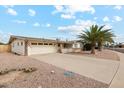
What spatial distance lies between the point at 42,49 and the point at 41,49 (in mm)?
191

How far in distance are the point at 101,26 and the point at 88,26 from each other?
173 centimetres

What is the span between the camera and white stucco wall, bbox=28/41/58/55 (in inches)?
697

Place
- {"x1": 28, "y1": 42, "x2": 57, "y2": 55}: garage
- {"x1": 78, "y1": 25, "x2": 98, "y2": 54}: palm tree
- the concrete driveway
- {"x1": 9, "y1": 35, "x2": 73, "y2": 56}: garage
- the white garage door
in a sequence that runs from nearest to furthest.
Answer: the concrete driveway, {"x1": 9, "y1": 35, "x2": 73, "y2": 56}: garage, {"x1": 28, "y1": 42, "x2": 57, "y2": 55}: garage, the white garage door, {"x1": 78, "y1": 25, "x2": 98, "y2": 54}: palm tree

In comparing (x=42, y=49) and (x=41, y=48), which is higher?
(x=41, y=48)

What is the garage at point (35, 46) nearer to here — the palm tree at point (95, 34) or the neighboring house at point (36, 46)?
the neighboring house at point (36, 46)

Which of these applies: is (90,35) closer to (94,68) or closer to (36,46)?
(36,46)

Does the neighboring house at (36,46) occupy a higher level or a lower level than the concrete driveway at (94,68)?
higher

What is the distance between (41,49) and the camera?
63.2 feet

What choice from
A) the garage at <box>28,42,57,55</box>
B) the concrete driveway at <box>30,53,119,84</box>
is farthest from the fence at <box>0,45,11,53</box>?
the concrete driveway at <box>30,53,119,84</box>

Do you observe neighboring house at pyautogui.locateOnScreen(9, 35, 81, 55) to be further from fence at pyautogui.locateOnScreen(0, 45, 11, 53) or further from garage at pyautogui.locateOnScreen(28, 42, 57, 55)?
fence at pyautogui.locateOnScreen(0, 45, 11, 53)

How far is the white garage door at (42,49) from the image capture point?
18019 mm

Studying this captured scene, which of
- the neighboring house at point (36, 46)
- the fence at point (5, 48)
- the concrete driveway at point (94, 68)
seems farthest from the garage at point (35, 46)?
the concrete driveway at point (94, 68)

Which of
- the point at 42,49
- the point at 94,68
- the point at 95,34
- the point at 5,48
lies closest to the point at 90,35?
the point at 95,34
